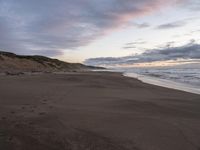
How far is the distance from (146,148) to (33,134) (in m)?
2.06

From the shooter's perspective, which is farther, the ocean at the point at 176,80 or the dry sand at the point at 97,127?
the ocean at the point at 176,80

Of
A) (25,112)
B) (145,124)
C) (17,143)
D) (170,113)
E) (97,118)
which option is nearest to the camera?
(17,143)

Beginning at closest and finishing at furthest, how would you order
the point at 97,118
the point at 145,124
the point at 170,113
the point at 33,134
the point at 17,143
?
the point at 17,143, the point at 33,134, the point at 145,124, the point at 97,118, the point at 170,113

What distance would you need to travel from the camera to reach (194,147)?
463 cm

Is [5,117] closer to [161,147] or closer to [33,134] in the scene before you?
[33,134]

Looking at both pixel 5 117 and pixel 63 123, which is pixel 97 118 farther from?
pixel 5 117

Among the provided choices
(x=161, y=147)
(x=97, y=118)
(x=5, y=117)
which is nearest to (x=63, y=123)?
(x=97, y=118)

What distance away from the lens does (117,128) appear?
18.4 ft

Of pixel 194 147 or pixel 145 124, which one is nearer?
pixel 194 147

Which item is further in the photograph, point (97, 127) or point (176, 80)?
point (176, 80)

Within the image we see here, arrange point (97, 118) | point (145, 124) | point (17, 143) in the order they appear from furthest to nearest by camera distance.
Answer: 1. point (97, 118)
2. point (145, 124)
3. point (17, 143)

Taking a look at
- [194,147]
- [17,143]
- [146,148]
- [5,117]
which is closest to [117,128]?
[146,148]

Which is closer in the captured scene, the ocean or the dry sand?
the dry sand

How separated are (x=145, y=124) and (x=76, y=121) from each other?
1569mm
